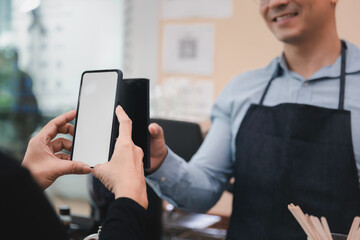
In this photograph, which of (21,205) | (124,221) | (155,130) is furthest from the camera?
(155,130)

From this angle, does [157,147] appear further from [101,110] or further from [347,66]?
[347,66]

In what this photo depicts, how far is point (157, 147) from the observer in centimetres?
112

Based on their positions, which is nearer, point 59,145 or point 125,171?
point 125,171

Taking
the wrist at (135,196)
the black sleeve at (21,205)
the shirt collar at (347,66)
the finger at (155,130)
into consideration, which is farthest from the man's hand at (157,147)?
the black sleeve at (21,205)

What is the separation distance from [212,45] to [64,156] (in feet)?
4.67

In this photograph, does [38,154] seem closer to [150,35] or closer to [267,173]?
[267,173]

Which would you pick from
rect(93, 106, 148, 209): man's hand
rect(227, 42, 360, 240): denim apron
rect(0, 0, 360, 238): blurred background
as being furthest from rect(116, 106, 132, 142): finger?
rect(227, 42, 360, 240): denim apron

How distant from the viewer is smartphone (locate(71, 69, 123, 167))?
31.7 inches

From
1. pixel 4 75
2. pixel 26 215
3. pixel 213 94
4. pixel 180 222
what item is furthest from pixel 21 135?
pixel 26 215

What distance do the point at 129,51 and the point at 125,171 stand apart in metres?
2.31

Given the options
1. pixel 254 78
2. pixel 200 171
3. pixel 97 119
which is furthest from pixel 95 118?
pixel 254 78

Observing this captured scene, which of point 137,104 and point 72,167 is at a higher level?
point 137,104

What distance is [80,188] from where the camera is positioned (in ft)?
12.8

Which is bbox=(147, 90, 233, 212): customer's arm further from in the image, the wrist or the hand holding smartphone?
the wrist
